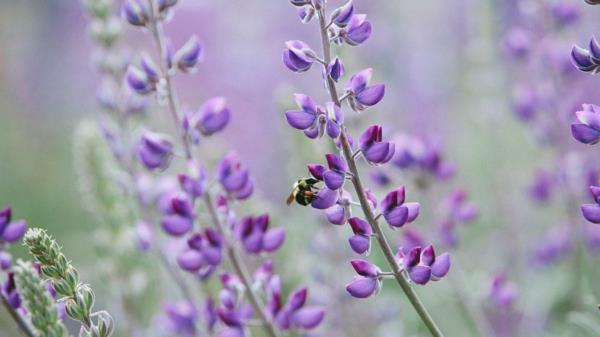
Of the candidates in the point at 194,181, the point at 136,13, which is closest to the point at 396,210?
the point at 194,181

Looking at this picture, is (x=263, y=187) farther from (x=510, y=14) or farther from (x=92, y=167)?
(x=92, y=167)

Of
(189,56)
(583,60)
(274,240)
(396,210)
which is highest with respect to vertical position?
(189,56)

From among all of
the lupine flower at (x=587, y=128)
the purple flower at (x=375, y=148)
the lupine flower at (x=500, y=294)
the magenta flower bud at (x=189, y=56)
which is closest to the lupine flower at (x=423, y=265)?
the purple flower at (x=375, y=148)

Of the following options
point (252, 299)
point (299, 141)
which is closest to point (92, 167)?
point (299, 141)

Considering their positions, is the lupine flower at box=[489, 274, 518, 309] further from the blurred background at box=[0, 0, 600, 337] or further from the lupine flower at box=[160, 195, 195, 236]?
the lupine flower at box=[160, 195, 195, 236]

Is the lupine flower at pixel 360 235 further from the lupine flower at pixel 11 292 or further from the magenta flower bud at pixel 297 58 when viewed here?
the lupine flower at pixel 11 292

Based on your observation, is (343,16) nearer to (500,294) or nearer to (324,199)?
(324,199)

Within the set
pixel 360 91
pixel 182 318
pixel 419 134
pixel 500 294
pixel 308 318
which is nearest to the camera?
pixel 360 91

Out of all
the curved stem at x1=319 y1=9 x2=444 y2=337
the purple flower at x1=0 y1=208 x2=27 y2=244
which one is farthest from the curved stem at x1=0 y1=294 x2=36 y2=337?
the curved stem at x1=319 y1=9 x2=444 y2=337
